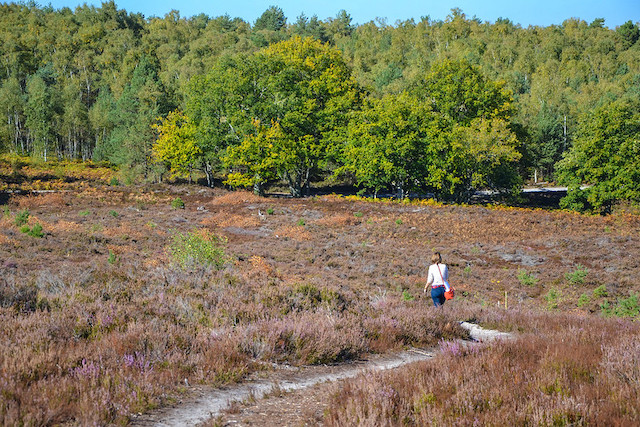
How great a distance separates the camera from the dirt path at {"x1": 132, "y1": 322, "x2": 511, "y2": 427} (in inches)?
181

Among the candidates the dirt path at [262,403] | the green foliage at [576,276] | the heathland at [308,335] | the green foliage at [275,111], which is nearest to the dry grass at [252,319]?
the heathland at [308,335]

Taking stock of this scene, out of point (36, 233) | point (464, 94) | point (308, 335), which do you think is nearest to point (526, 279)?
point (308, 335)

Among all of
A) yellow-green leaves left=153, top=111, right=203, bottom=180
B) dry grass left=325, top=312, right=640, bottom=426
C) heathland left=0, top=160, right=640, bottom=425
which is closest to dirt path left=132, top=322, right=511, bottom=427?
heathland left=0, top=160, right=640, bottom=425

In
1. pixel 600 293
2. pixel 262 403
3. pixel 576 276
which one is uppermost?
pixel 262 403

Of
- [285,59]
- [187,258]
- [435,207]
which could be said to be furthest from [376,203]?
[187,258]

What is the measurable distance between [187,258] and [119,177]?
154 feet

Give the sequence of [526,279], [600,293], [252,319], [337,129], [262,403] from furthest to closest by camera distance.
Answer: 1. [337,129]
2. [526,279]
3. [600,293]
4. [252,319]
5. [262,403]

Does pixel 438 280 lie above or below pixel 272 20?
below

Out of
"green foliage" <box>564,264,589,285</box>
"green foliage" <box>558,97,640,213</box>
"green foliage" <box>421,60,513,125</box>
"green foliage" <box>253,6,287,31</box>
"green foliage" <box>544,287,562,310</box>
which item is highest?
"green foliage" <box>253,6,287,31</box>

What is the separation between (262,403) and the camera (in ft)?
16.9

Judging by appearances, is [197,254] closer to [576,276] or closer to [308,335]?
[308,335]

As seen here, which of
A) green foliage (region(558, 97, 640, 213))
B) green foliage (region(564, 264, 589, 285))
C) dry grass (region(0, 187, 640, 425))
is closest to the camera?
dry grass (region(0, 187, 640, 425))

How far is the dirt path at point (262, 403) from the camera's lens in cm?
459

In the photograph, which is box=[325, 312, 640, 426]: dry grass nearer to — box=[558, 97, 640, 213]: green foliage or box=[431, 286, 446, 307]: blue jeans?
box=[431, 286, 446, 307]: blue jeans
